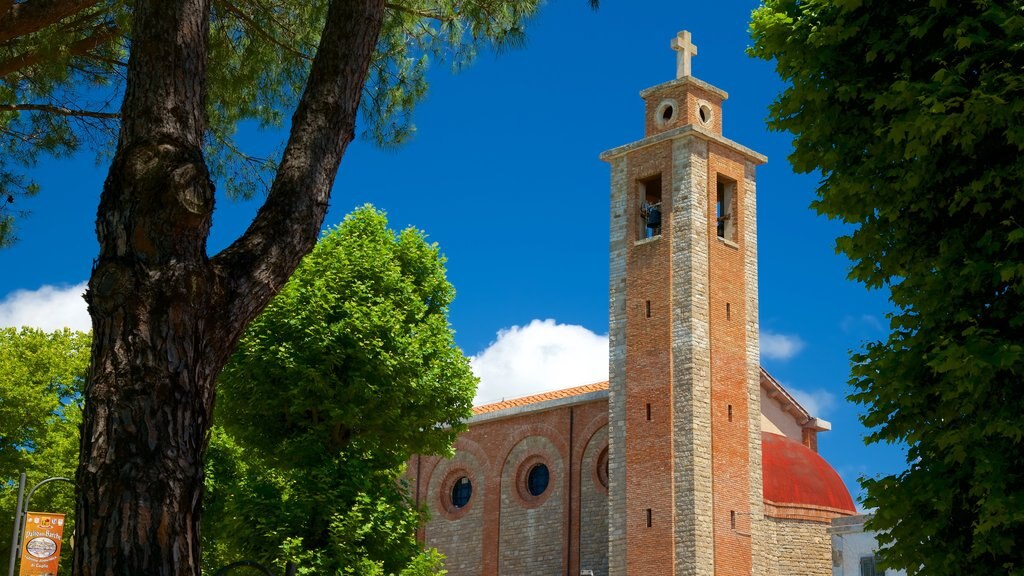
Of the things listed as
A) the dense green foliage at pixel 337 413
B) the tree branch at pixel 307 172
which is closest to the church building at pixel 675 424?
the dense green foliage at pixel 337 413

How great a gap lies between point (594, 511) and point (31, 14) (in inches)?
1119

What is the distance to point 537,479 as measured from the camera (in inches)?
1529

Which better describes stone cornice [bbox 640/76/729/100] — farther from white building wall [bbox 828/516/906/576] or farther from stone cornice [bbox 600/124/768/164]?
white building wall [bbox 828/516/906/576]

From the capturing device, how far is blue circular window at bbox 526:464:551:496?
38.4 m

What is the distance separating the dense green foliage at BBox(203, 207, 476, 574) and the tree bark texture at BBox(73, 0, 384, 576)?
15.6m

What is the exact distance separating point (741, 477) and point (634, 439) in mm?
3152

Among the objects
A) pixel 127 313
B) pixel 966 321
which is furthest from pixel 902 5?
pixel 127 313

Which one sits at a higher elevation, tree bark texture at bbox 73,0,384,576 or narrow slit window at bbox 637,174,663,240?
narrow slit window at bbox 637,174,663,240

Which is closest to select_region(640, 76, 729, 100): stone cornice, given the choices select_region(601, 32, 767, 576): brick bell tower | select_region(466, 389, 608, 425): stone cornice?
select_region(601, 32, 767, 576): brick bell tower

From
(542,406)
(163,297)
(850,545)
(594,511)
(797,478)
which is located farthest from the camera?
(542,406)

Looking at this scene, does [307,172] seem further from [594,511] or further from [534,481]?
[534,481]

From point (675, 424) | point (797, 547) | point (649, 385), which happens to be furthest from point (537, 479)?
point (797, 547)

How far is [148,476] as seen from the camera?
6.30 metres

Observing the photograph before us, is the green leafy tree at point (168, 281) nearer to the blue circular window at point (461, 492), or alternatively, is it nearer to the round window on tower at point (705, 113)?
the round window on tower at point (705, 113)
